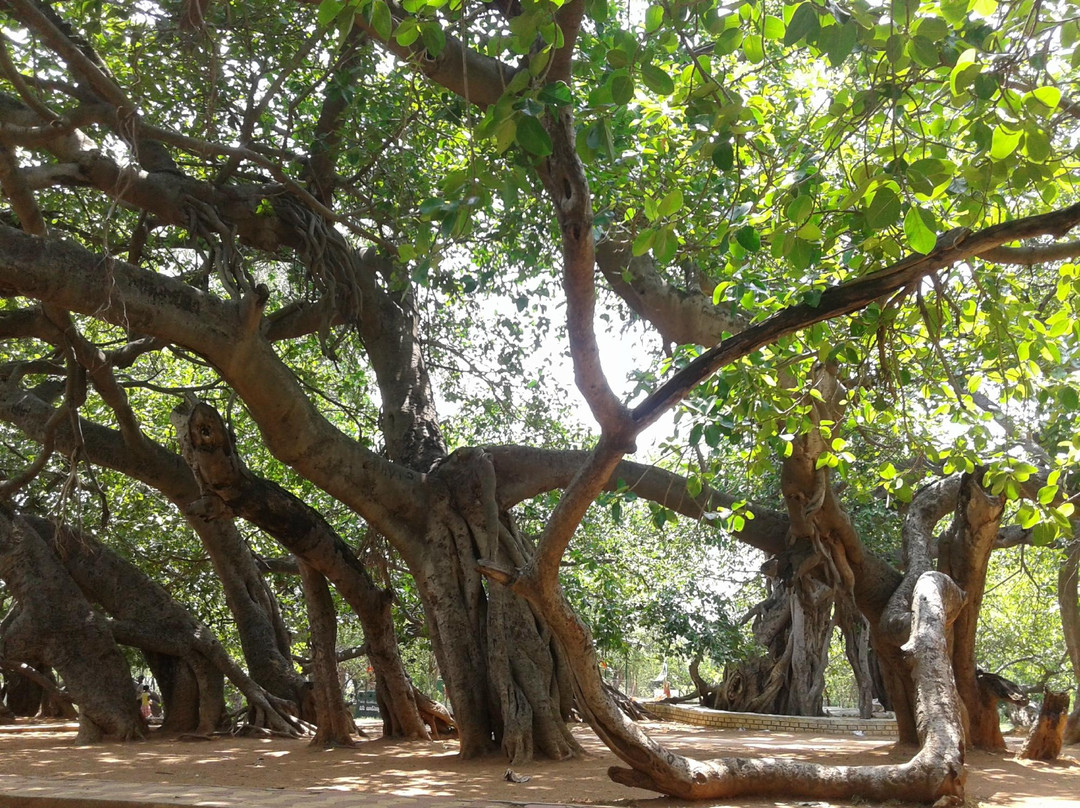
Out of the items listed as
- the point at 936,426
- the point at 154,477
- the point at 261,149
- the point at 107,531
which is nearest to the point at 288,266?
the point at 261,149

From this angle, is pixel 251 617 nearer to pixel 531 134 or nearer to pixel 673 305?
pixel 673 305

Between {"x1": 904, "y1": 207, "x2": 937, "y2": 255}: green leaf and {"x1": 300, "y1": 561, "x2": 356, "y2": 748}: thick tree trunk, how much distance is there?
6.28 metres

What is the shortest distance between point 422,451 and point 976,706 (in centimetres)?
509

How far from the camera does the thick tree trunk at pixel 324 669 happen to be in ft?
26.4

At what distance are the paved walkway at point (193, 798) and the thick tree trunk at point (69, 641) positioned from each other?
3.69 metres

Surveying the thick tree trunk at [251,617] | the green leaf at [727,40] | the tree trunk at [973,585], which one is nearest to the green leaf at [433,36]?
the green leaf at [727,40]

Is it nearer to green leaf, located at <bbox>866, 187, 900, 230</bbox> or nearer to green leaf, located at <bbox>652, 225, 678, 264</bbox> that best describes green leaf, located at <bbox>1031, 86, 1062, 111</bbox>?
green leaf, located at <bbox>866, 187, 900, 230</bbox>

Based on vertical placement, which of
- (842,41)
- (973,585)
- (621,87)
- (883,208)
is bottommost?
(973,585)

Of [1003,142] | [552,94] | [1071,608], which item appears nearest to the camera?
[1003,142]

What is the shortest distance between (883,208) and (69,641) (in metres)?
8.57

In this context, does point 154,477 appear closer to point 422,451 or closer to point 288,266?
point 422,451

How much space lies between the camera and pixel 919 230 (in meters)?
2.93

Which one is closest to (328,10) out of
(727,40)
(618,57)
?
(618,57)

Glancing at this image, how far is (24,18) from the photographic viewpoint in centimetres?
571
